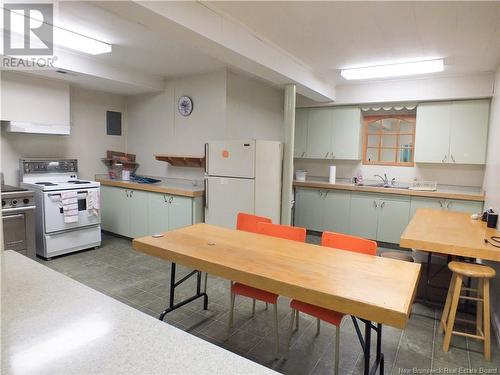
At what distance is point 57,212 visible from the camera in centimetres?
399

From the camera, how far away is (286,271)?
1.76 meters

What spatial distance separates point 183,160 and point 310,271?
11.4 feet

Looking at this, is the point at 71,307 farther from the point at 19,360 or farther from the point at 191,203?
the point at 191,203

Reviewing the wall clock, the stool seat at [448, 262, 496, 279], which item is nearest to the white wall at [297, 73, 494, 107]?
the wall clock

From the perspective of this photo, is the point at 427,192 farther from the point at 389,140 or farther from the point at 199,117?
the point at 199,117

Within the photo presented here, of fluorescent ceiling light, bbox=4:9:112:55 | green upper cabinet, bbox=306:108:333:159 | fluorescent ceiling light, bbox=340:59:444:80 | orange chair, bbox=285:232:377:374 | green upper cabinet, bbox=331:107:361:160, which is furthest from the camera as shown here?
green upper cabinet, bbox=306:108:333:159

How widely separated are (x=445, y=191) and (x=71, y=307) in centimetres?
498

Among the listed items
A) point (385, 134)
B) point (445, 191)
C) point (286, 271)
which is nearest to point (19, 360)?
point (286, 271)

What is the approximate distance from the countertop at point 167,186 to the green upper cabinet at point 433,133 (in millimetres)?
3277

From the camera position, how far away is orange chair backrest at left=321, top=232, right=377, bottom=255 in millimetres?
2150

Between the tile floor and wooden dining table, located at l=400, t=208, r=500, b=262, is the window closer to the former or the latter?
wooden dining table, located at l=400, t=208, r=500, b=262

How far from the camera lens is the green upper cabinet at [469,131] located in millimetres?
4434

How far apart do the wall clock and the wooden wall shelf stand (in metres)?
0.67

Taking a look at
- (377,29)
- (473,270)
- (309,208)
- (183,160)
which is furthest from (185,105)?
(473,270)
